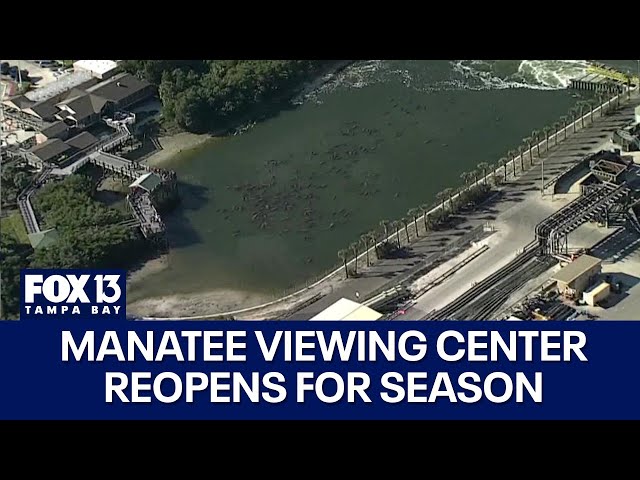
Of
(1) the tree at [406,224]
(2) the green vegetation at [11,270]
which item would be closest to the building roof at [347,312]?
(1) the tree at [406,224]

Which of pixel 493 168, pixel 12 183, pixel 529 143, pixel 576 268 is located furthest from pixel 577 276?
pixel 12 183

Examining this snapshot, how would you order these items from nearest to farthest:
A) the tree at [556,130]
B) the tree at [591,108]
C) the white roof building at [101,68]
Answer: the tree at [556,130]
the tree at [591,108]
the white roof building at [101,68]

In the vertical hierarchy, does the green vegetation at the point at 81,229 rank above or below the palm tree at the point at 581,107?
below

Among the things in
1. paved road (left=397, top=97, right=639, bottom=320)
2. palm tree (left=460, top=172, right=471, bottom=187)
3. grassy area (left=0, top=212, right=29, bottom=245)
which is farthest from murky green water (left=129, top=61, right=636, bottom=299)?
grassy area (left=0, top=212, right=29, bottom=245)

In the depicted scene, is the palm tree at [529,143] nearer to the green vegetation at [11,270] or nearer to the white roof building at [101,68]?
the green vegetation at [11,270]

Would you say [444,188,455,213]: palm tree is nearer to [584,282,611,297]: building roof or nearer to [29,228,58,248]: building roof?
[584,282,611,297]: building roof

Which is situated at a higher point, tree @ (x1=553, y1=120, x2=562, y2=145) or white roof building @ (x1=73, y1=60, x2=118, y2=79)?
white roof building @ (x1=73, y1=60, x2=118, y2=79)

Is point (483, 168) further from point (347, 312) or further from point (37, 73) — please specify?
point (37, 73)

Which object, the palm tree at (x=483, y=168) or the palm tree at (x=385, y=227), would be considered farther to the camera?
the palm tree at (x=483, y=168)
